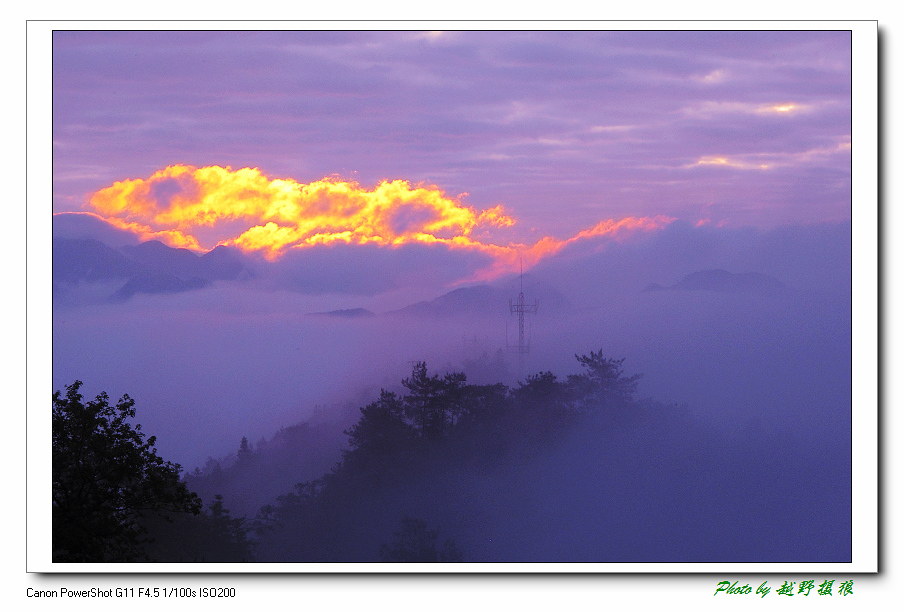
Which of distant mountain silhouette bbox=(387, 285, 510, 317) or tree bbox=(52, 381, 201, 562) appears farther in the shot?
distant mountain silhouette bbox=(387, 285, 510, 317)

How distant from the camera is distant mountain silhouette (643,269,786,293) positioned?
1634cm

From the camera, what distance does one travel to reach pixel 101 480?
32.0 ft

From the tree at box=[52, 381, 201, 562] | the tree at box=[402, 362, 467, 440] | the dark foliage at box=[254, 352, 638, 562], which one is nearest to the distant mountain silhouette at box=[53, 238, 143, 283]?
the tree at box=[52, 381, 201, 562]

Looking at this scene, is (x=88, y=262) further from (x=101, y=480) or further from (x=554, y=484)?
(x=554, y=484)

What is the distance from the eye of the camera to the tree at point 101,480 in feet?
30.4

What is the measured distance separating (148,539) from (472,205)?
10080mm

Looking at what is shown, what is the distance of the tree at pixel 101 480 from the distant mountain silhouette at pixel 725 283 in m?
13.1

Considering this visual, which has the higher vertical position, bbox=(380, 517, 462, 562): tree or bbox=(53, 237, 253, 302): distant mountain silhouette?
bbox=(53, 237, 253, 302): distant mountain silhouette

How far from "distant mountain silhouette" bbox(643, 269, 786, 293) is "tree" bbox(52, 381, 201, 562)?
43.0 feet

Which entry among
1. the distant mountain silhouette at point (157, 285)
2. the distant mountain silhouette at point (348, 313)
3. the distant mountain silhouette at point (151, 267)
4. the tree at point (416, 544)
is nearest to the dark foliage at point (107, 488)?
the distant mountain silhouette at point (151, 267)

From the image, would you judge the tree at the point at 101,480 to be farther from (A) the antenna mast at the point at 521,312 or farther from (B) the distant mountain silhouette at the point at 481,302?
(A) the antenna mast at the point at 521,312

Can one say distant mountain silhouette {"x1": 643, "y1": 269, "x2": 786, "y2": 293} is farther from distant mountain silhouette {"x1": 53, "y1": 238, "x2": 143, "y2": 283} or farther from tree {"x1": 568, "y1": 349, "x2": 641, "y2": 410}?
distant mountain silhouette {"x1": 53, "y1": 238, "x2": 143, "y2": 283}

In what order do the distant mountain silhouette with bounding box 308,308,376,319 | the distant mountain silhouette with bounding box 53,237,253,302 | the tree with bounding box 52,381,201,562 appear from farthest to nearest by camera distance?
1. the distant mountain silhouette with bounding box 308,308,376,319
2. the distant mountain silhouette with bounding box 53,237,253,302
3. the tree with bounding box 52,381,201,562

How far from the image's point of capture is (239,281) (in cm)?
1917
